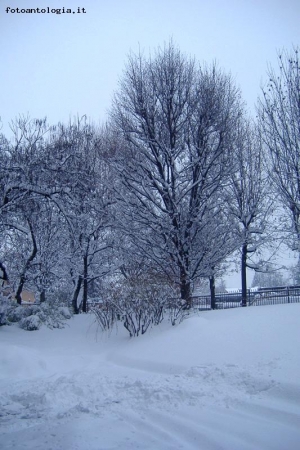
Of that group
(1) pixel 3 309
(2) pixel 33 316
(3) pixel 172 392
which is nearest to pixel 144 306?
(2) pixel 33 316

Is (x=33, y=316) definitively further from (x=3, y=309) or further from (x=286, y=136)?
(x=286, y=136)

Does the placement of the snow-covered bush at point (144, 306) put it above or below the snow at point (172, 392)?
above

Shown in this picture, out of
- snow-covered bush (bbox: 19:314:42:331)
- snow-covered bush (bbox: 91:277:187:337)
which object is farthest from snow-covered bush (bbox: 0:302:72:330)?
snow-covered bush (bbox: 91:277:187:337)

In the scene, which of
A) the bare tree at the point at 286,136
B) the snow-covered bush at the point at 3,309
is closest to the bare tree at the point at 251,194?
the bare tree at the point at 286,136

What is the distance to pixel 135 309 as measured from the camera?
10.1 m

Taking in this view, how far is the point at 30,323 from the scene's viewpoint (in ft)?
36.9

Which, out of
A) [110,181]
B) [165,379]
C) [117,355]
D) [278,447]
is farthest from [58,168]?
[278,447]

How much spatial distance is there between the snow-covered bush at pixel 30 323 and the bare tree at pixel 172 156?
176 inches

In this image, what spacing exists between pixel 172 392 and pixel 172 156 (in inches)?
373

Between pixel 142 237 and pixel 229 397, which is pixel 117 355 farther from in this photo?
pixel 142 237

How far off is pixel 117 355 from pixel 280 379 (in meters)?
4.64

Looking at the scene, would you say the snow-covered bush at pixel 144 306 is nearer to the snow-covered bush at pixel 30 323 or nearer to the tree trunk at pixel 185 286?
the tree trunk at pixel 185 286

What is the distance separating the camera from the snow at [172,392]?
3887 mm

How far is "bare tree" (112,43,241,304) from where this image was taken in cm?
1330
